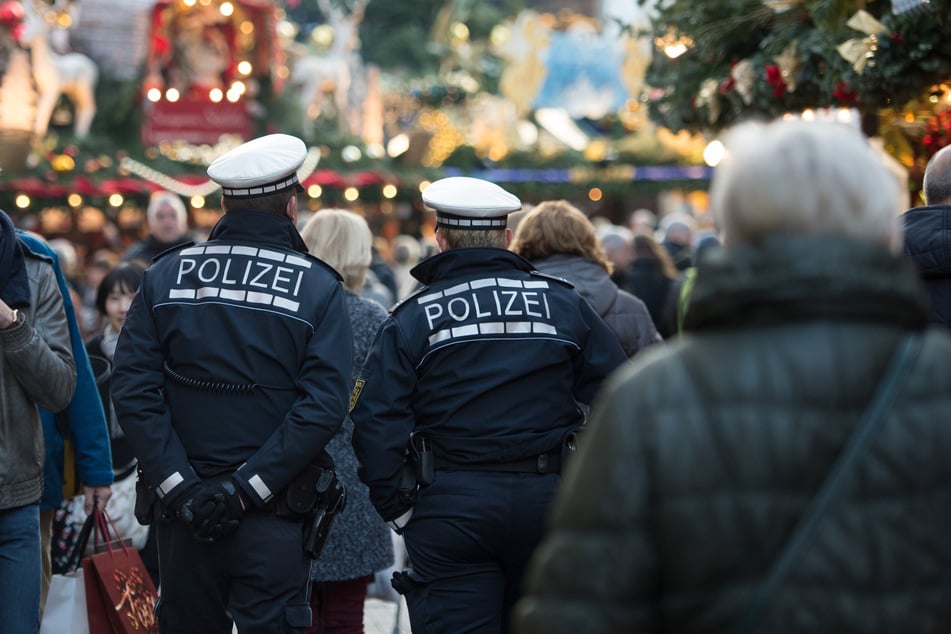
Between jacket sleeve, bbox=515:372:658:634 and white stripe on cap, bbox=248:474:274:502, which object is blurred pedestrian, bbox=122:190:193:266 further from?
jacket sleeve, bbox=515:372:658:634

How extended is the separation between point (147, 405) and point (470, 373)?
3.16 feet

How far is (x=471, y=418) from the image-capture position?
4.12m

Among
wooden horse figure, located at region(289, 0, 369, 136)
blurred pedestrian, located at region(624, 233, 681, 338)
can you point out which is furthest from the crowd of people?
wooden horse figure, located at region(289, 0, 369, 136)

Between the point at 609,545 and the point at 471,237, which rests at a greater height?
the point at 471,237

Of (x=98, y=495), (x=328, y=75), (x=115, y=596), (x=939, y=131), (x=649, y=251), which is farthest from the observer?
(x=328, y=75)

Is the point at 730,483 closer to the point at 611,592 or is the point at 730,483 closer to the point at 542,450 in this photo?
the point at 611,592

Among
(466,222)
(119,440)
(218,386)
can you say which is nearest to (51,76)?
(119,440)

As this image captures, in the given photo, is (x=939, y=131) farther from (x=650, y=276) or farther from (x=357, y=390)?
(x=650, y=276)

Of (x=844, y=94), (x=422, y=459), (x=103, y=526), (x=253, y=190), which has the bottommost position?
(x=103, y=526)

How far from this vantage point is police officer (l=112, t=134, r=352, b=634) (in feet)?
13.3

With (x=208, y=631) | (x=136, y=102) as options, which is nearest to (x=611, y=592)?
(x=208, y=631)

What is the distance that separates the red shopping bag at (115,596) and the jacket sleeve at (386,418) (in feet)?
3.46

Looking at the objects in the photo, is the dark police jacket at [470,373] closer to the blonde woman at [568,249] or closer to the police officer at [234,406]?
the police officer at [234,406]

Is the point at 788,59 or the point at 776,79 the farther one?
the point at 776,79
